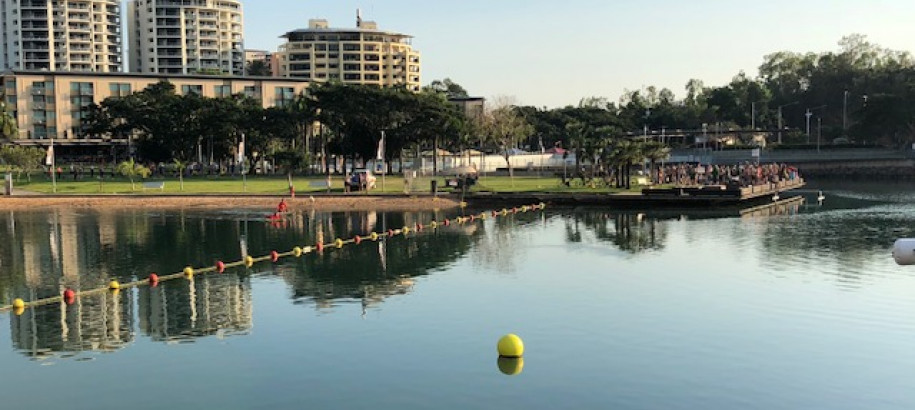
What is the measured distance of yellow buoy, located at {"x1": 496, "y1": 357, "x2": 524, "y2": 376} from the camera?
1862 cm

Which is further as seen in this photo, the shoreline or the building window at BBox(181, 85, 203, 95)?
the building window at BBox(181, 85, 203, 95)

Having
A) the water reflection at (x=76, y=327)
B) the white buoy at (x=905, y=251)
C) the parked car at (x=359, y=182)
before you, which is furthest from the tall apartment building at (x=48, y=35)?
the white buoy at (x=905, y=251)

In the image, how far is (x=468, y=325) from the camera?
76.8 feet

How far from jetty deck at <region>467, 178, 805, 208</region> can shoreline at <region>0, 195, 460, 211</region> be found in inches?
146

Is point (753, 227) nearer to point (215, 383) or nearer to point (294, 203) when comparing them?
point (294, 203)

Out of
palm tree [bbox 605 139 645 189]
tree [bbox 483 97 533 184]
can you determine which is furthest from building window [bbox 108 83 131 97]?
palm tree [bbox 605 139 645 189]

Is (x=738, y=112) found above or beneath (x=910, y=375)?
above

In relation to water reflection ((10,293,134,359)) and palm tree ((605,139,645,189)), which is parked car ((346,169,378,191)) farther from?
water reflection ((10,293,134,359))

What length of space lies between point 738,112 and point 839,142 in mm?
28282

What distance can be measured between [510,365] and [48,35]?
193 m

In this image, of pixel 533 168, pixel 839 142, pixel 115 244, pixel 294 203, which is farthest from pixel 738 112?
pixel 115 244

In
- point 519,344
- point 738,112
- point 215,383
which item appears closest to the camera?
point 215,383

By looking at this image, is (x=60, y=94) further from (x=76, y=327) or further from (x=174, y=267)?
(x=76, y=327)

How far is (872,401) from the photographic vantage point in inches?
663
